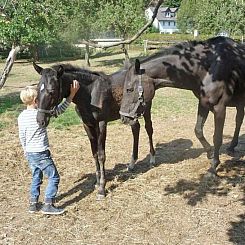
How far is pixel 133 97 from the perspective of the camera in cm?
452

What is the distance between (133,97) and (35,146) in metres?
1.32

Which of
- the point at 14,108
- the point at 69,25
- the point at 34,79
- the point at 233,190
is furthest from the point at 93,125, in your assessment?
the point at 69,25

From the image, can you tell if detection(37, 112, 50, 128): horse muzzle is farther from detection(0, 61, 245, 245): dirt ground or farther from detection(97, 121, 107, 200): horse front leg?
detection(0, 61, 245, 245): dirt ground

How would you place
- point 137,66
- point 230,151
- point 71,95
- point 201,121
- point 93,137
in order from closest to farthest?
point 71,95, point 137,66, point 93,137, point 201,121, point 230,151

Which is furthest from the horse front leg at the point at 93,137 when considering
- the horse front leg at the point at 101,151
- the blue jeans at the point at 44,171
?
the blue jeans at the point at 44,171

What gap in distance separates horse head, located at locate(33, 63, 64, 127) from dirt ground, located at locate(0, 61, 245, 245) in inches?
45.0

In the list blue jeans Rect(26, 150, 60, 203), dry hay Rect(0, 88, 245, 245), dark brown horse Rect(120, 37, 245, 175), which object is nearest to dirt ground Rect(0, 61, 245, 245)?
dry hay Rect(0, 88, 245, 245)

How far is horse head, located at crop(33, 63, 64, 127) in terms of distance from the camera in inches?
152

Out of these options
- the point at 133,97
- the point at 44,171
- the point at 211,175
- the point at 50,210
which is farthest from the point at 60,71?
the point at 211,175

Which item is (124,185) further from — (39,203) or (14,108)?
(14,108)

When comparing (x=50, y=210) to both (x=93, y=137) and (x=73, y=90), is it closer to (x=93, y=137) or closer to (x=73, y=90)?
(x=93, y=137)

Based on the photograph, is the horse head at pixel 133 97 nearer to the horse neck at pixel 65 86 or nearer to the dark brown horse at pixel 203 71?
the dark brown horse at pixel 203 71

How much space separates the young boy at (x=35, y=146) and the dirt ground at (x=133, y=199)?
0.62 feet

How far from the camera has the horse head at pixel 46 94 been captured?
3861 millimetres
